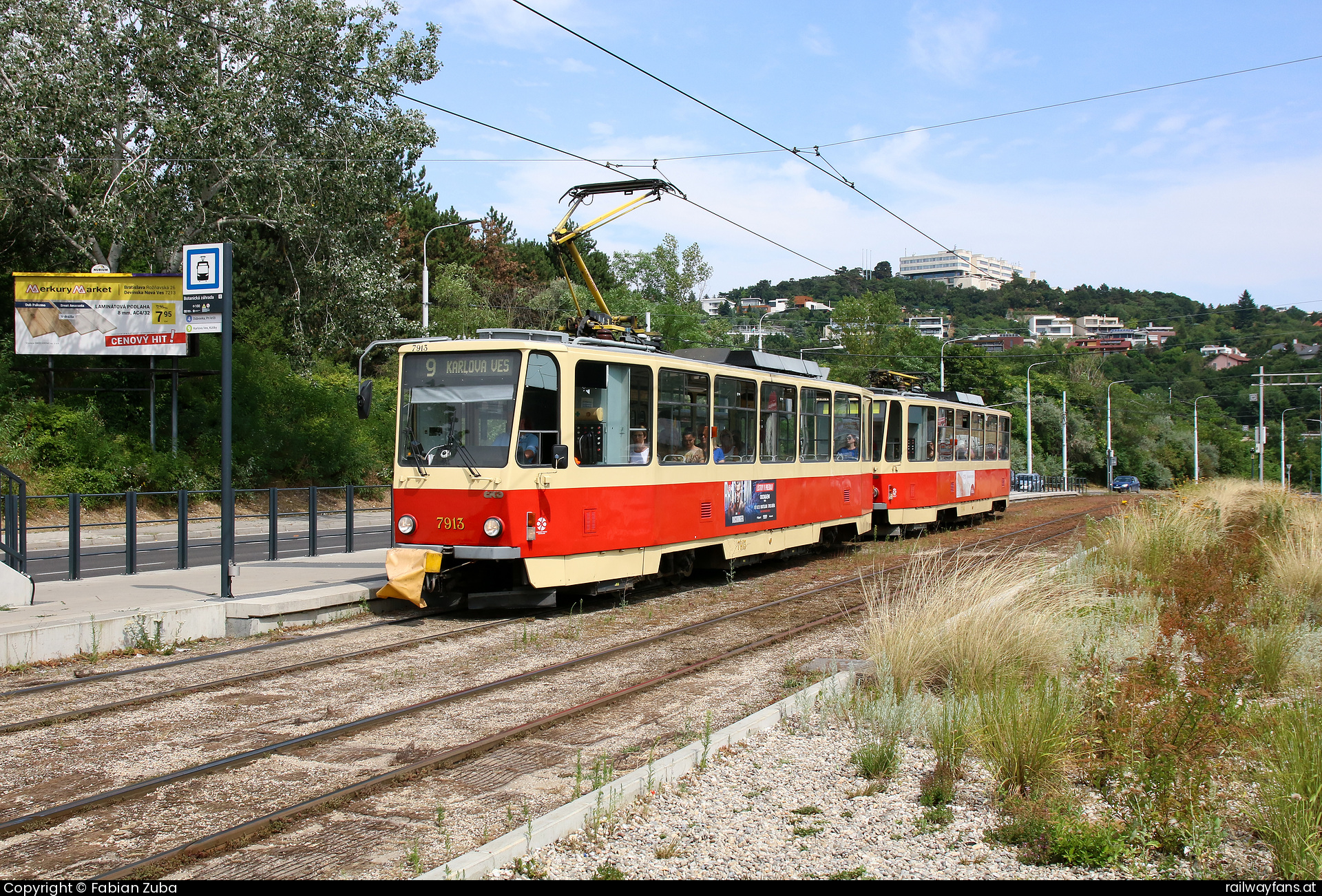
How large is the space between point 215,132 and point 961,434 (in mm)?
20675

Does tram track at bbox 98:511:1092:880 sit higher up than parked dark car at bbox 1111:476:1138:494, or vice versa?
parked dark car at bbox 1111:476:1138:494

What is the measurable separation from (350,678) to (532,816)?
390cm

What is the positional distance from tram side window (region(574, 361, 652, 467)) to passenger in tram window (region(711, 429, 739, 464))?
180 centimetres

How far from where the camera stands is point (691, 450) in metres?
13.3

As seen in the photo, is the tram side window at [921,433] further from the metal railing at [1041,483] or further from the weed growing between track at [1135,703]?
the metal railing at [1041,483]

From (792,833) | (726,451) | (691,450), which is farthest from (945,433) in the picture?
(792,833)

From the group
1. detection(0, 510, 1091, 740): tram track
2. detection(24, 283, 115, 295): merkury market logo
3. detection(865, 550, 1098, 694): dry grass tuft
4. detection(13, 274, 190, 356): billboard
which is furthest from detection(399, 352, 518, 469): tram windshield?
detection(24, 283, 115, 295): merkury market logo

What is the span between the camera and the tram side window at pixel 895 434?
838 inches

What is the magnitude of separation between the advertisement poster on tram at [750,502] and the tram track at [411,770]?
12.6 feet

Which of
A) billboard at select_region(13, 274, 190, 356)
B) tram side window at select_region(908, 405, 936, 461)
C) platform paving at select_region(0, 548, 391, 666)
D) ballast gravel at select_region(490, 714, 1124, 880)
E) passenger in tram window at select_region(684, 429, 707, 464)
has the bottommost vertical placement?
ballast gravel at select_region(490, 714, 1124, 880)

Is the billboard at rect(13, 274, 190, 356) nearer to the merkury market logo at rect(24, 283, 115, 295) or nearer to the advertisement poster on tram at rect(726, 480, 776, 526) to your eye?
the merkury market logo at rect(24, 283, 115, 295)

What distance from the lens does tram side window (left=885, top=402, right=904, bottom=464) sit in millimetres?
21281

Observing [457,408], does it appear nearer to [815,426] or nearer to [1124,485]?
[815,426]

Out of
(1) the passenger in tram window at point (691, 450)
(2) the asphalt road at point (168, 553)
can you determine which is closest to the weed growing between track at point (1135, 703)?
(1) the passenger in tram window at point (691, 450)
